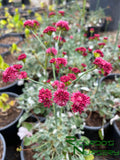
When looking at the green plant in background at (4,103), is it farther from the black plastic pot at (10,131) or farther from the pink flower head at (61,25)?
the pink flower head at (61,25)

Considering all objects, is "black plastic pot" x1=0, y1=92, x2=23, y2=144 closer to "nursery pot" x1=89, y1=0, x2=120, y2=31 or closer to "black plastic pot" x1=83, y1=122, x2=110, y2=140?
"black plastic pot" x1=83, y1=122, x2=110, y2=140

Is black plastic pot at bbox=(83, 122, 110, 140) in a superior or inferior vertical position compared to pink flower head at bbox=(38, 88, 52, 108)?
inferior

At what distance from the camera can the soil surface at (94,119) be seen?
1.21 metres

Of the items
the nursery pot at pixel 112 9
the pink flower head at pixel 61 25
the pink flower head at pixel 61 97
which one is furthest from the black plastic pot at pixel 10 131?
the nursery pot at pixel 112 9

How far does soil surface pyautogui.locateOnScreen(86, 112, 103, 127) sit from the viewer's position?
121 centimetres

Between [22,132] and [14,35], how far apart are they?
2467 mm

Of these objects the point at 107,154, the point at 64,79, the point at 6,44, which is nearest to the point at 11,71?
the point at 64,79

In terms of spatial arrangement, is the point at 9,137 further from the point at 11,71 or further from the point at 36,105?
the point at 11,71

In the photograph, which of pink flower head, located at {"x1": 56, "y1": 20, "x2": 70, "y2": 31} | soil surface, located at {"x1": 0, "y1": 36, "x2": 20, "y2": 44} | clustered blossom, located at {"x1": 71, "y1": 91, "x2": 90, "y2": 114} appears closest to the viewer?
clustered blossom, located at {"x1": 71, "y1": 91, "x2": 90, "y2": 114}

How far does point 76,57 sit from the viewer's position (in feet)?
5.16

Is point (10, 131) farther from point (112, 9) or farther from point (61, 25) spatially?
point (112, 9)

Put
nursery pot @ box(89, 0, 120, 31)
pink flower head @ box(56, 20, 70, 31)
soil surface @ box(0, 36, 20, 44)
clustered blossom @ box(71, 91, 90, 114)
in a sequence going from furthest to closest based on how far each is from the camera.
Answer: nursery pot @ box(89, 0, 120, 31) < soil surface @ box(0, 36, 20, 44) < pink flower head @ box(56, 20, 70, 31) < clustered blossom @ box(71, 91, 90, 114)

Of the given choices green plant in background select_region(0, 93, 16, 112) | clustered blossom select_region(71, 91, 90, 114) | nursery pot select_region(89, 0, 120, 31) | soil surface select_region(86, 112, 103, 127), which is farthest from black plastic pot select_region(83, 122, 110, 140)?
nursery pot select_region(89, 0, 120, 31)

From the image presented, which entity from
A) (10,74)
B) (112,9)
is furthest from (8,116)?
(112,9)
